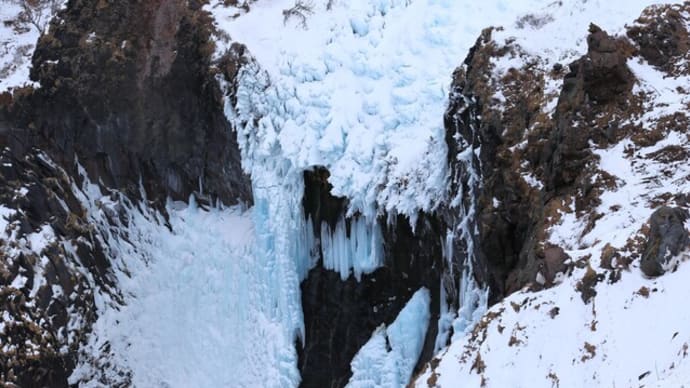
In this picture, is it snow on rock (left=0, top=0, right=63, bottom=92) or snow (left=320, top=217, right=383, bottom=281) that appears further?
snow on rock (left=0, top=0, right=63, bottom=92)

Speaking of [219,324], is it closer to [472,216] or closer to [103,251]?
[103,251]

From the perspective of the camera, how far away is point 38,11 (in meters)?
29.2

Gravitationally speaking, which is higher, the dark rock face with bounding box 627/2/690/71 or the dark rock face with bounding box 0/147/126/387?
the dark rock face with bounding box 627/2/690/71

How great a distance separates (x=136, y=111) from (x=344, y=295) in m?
7.97

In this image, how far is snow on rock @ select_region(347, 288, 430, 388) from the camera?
2006 cm

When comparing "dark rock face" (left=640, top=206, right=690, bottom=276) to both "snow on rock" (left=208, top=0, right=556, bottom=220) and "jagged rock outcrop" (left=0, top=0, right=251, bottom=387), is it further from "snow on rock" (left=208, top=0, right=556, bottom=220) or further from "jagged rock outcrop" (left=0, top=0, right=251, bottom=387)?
"jagged rock outcrop" (left=0, top=0, right=251, bottom=387)

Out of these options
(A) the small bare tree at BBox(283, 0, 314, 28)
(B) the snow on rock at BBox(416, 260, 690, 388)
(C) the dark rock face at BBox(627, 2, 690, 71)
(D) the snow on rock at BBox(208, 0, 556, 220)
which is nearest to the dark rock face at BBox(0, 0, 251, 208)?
(D) the snow on rock at BBox(208, 0, 556, 220)

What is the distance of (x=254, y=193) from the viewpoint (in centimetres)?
2300

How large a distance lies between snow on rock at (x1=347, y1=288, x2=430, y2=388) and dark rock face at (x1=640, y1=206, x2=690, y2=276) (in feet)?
33.3

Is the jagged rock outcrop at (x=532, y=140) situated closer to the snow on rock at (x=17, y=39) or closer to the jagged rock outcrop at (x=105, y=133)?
the jagged rock outcrop at (x=105, y=133)

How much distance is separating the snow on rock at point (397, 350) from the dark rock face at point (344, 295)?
0.38 metres

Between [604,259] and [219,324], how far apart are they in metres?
14.1

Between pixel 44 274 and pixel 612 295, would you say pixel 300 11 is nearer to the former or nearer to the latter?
pixel 44 274

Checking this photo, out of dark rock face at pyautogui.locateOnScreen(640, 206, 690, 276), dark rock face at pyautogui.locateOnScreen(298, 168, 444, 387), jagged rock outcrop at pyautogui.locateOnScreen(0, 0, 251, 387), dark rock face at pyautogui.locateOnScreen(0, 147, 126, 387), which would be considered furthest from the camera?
jagged rock outcrop at pyautogui.locateOnScreen(0, 0, 251, 387)
